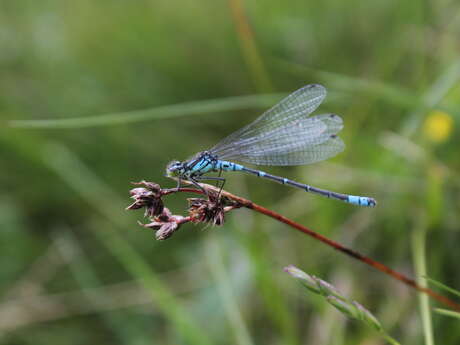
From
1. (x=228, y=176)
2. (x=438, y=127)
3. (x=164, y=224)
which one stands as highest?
(x=228, y=176)

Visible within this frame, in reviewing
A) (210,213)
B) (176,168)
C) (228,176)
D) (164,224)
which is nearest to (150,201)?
(164,224)

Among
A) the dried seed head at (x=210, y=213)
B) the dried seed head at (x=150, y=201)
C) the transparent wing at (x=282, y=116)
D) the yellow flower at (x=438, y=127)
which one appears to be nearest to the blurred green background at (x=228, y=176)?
the yellow flower at (x=438, y=127)

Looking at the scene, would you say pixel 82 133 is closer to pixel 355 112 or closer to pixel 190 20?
pixel 190 20

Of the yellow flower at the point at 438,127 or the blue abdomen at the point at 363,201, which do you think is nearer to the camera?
the blue abdomen at the point at 363,201

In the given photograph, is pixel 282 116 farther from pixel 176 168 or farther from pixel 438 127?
pixel 438 127

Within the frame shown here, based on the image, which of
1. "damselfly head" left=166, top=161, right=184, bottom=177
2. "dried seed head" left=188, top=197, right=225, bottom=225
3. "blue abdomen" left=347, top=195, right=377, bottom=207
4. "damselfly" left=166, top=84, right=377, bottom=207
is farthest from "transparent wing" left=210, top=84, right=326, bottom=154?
"dried seed head" left=188, top=197, right=225, bottom=225

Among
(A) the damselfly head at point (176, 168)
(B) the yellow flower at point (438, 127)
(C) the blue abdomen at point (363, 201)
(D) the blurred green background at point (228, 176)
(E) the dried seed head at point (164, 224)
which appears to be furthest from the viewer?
(B) the yellow flower at point (438, 127)

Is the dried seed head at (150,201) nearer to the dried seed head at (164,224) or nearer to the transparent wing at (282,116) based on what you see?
the dried seed head at (164,224)

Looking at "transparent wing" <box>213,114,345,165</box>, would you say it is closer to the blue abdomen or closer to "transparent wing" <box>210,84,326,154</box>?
"transparent wing" <box>210,84,326,154</box>
